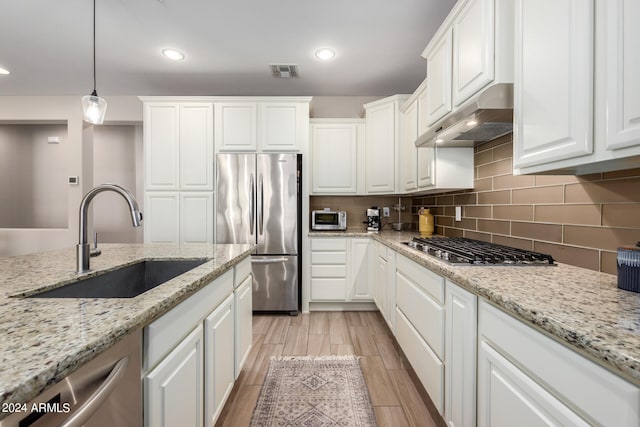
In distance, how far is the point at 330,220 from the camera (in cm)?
355

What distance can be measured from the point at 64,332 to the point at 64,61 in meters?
3.77

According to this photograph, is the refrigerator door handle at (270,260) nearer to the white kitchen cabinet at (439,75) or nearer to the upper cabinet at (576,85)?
the white kitchen cabinet at (439,75)

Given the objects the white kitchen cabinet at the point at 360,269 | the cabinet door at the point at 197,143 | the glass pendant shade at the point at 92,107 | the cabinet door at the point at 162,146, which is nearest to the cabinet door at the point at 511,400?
the white kitchen cabinet at the point at 360,269

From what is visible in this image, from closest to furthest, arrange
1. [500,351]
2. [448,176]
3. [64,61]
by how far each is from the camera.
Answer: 1. [500,351]
2. [448,176]
3. [64,61]

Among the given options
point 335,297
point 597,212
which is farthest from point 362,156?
point 597,212

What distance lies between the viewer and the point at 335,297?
10.7 ft

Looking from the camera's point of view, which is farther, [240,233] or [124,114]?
[124,114]

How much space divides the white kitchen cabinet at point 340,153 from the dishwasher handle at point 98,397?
3033 mm

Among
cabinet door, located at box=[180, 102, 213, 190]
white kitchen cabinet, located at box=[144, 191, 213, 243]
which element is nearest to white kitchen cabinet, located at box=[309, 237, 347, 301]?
white kitchen cabinet, located at box=[144, 191, 213, 243]

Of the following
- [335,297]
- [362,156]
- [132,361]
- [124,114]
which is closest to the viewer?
[132,361]

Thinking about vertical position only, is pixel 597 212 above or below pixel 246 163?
below

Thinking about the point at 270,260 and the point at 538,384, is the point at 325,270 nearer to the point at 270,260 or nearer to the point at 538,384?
the point at 270,260

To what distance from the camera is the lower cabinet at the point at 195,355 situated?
0.84 metres

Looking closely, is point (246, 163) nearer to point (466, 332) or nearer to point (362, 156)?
point (362, 156)
